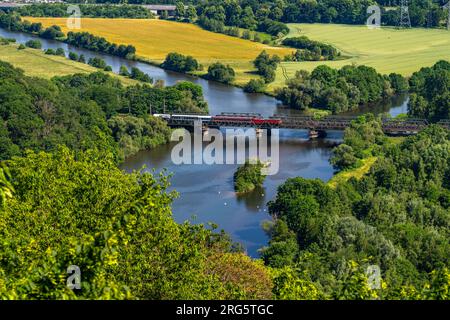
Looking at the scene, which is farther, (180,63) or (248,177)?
(180,63)

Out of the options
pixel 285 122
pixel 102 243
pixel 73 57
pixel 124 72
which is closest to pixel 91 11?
pixel 73 57

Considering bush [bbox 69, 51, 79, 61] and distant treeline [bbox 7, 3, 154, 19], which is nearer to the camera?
bush [bbox 69, 51, 79, 61]

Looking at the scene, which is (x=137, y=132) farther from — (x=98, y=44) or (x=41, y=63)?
(x=98, y=44)

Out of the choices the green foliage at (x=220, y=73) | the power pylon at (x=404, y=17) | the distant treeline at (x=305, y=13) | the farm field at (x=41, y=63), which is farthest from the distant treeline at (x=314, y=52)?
the farm field at (x=41, y=63)

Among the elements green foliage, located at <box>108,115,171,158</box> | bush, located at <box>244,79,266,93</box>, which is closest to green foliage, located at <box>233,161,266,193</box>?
green foliage, located at <box>108,115,171,158</box>

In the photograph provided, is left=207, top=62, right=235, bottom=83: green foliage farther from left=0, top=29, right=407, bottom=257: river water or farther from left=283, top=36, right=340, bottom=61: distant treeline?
left=283, top=36, right=340, bottom=61: distant treeline

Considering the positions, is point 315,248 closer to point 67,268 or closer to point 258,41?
point 67,268
